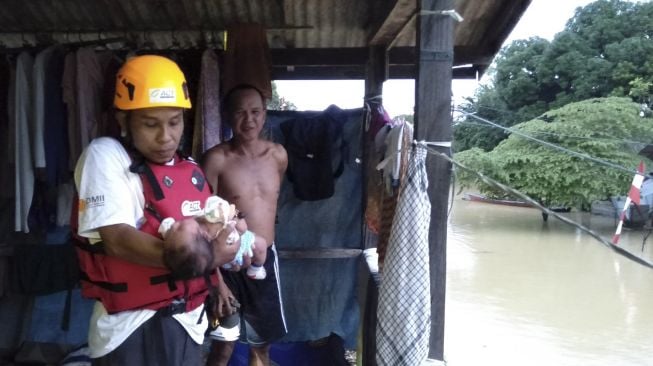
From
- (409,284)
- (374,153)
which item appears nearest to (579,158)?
(374,153)

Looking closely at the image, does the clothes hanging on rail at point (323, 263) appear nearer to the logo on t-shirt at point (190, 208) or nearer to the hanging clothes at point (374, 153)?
the hanging clothes at point (374, 153)

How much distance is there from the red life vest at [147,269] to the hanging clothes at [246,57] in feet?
5.54

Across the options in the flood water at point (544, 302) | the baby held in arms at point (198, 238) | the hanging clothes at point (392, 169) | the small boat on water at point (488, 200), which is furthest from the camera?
the small boat on water at point (488, 200)

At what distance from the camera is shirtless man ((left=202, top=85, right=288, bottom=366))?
9.44ft

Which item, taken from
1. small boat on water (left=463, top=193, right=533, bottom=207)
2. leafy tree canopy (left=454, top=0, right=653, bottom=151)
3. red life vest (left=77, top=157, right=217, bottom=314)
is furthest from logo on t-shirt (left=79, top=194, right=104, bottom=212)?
small boat on water (left=463, top=193, right=533, bottom=207)

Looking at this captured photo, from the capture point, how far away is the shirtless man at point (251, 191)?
9.44 feet

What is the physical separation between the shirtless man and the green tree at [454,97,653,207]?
1434 cm

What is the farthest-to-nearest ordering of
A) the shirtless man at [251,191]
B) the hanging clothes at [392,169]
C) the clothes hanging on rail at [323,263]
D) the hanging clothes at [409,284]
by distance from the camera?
the clothes hanging on rail at [323,263]
the shirtless man at [251,191]
the hanging clothes at [392,169]
the hanging clothes at [409,284]

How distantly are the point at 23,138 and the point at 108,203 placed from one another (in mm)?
2177

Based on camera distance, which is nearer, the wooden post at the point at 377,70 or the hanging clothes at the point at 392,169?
the hanging clothes at the point at 392,169

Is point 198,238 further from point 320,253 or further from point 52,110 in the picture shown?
point 320,253

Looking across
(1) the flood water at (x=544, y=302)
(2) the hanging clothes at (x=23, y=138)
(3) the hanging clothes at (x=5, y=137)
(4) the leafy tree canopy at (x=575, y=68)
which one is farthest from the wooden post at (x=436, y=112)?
(4) the leafy tree canopy at (x=575, y=68)

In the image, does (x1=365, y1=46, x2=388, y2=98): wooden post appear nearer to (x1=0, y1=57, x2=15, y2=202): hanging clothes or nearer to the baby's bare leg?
the baby's bare leg

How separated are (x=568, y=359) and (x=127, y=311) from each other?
7161mm
